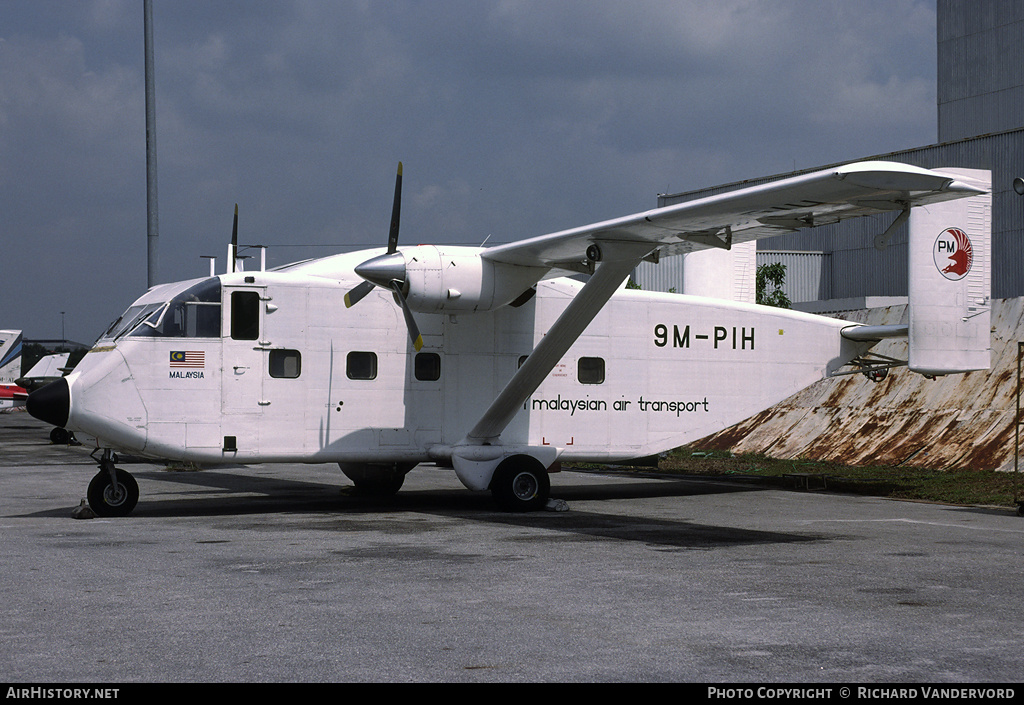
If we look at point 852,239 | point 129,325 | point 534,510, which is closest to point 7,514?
point 129,325

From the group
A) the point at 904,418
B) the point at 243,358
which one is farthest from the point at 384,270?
the point at 904,418

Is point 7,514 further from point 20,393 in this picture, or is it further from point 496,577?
point 20,393

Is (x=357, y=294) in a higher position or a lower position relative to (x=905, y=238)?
lower

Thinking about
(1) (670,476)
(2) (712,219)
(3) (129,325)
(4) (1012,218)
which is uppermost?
(4) (1012,218)

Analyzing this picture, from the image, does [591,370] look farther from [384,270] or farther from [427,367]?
[384,270]

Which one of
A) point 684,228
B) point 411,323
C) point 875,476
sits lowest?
point 875,476

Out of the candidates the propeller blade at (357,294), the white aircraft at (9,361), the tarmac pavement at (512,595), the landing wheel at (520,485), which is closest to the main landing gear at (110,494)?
the tarmac pavement at (512,595)

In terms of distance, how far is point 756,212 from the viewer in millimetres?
12188

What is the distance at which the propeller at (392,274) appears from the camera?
14375 millimetres

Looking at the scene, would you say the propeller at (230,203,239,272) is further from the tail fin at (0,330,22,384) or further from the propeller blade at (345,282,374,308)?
the tail fin at (0,330,22,384)

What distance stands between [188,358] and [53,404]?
5.99 feet

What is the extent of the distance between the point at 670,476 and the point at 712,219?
10924 mm
